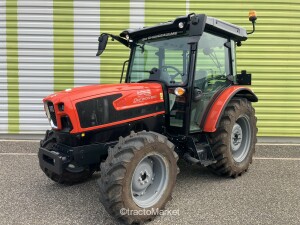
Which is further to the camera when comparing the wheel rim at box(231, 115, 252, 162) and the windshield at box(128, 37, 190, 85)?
the wheel rim at box(231, 115, 252, 162)

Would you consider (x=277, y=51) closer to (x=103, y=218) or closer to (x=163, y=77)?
(x=163, y=77)

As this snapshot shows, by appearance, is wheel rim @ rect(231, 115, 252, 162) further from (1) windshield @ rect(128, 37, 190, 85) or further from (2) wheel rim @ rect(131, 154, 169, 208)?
(2) wheel rim @ rect(131, 154, 169, 208)

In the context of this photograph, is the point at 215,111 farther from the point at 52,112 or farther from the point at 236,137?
the point at 52,112

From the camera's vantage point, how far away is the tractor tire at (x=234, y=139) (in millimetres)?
3941

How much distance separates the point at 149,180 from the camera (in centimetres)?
318

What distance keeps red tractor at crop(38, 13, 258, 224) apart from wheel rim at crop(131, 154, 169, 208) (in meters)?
0.01

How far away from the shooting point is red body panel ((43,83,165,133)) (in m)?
3.07

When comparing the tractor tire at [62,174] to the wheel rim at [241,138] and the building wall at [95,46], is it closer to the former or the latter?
the wheel rim at [241,138]

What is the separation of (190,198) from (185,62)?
5.27 ft

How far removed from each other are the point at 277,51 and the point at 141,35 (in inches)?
149

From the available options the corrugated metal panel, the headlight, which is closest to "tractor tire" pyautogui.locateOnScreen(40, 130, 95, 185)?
the headlight

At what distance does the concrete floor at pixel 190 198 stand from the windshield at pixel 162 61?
139cm

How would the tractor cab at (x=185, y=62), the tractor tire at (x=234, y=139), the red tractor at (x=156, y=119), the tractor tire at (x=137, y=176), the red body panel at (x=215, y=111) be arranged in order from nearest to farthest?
1. the tractor tire at (x=137, y=176)
2. the red tractor at (x=156, y=119)
3. the tractor cab at (x=185, y=62)
4. the red body panel at (x=215, y=111)
5. the tractor tire at (x=234, y=139)

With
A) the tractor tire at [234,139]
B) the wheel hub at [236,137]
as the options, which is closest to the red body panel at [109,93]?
the tractor tire at [234,139]
